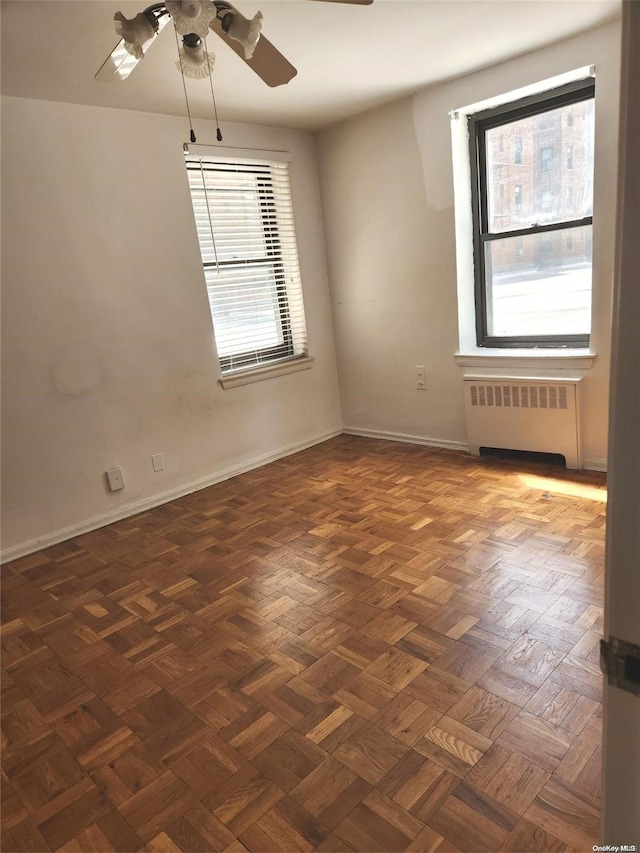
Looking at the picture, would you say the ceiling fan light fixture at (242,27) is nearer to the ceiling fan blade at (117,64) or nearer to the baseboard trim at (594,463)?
the ceiling fan blade at (117,64)

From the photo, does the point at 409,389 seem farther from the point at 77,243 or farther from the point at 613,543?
the point at 613,543

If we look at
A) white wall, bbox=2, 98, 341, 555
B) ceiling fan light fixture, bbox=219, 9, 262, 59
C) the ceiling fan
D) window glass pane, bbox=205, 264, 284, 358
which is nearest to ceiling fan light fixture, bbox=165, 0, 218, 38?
the ceiling fan

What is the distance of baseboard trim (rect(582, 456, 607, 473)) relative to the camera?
129 inches

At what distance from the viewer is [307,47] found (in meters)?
2.58

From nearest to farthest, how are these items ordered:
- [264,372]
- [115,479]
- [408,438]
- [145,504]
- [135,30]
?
1. [135,30]
2. [115,479]
3. [145,504]
4. [264,372]
5. [408,438]

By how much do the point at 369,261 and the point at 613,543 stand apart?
3852 mm

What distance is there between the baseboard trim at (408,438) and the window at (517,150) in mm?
1832

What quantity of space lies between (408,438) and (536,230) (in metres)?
1.71

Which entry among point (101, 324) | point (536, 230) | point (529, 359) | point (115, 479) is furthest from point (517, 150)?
point (115, 479)

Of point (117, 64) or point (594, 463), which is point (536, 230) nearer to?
point (594, 463)

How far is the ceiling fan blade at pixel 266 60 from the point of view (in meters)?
1.87

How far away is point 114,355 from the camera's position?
332 cm

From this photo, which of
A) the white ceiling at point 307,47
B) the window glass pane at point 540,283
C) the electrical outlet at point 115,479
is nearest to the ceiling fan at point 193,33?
the white ceiling at point 307,47

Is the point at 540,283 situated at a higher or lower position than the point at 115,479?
higher
